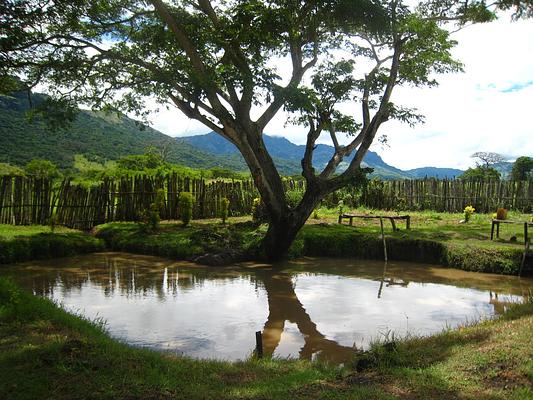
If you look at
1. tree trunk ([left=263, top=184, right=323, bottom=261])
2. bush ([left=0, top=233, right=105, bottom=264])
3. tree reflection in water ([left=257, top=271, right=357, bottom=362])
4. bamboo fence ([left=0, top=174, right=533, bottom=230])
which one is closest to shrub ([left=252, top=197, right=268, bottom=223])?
bamboo fence ([left=0, top=174, right=533, bottom=230])

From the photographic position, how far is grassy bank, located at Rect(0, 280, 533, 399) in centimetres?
348

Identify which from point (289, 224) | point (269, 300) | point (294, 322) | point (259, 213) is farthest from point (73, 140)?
point (294, 322)

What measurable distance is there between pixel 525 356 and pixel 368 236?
8727 millimetres

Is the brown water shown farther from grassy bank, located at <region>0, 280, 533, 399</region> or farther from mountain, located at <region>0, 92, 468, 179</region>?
mountain, located at <region>0, 92, 468, 179</region>

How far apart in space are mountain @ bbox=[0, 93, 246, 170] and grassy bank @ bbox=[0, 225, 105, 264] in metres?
27.0

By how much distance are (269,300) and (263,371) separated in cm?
412

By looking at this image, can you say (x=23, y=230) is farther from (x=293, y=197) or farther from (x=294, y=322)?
(x=293, y=197)

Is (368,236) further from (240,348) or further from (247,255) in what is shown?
(240,348)

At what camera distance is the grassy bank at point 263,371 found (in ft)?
11.4

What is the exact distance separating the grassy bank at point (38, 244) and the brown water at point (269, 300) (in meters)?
0.42

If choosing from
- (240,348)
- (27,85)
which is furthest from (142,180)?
(240,348)

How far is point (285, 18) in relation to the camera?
10.0 m

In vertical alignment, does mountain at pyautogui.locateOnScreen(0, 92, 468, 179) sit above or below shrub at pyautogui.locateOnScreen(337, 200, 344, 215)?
above

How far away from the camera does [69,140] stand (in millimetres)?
57781
